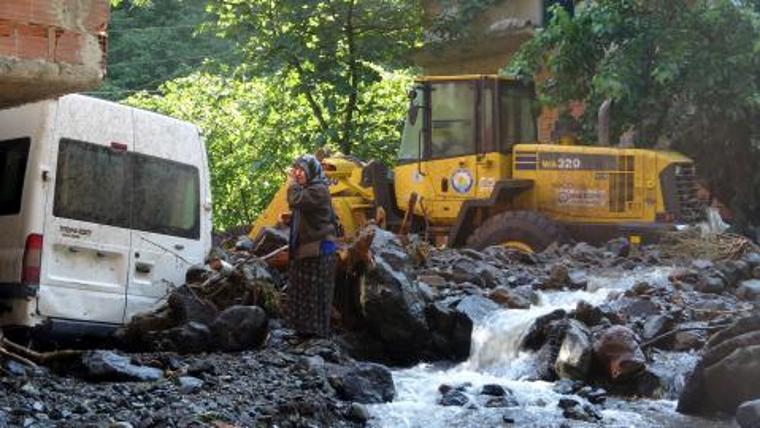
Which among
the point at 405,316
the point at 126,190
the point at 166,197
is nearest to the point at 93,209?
the point at 126,190

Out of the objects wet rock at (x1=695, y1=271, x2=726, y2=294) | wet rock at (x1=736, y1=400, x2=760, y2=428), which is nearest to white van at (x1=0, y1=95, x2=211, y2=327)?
wet rock at (x1=736, y1=400, x2=760, y2=428)

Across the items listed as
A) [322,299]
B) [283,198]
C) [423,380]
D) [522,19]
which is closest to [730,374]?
[423,380]

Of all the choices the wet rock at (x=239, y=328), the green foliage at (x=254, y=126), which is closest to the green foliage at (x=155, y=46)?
the green foliage at (x=254, y=126)

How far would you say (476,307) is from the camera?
10.9 meters

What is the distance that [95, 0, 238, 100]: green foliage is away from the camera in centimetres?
3309

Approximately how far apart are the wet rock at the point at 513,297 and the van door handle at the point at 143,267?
4020 millimetres

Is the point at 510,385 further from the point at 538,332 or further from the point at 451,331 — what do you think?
the point at 451,331

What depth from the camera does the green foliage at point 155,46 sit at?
3309 centimetres

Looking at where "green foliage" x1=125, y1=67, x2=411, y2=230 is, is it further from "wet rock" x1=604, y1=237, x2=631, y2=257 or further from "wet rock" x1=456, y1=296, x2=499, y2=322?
"wet rock" x1=456, y1=296, x2=499, y2=322

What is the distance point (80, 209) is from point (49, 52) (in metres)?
4.33

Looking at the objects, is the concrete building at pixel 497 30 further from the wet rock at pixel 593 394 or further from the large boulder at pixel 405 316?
the wet rock at pixel 593 394

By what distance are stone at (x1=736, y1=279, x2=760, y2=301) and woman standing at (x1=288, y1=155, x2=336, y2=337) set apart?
482 cm

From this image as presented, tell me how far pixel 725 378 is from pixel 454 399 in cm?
212

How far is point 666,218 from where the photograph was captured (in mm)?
13961
